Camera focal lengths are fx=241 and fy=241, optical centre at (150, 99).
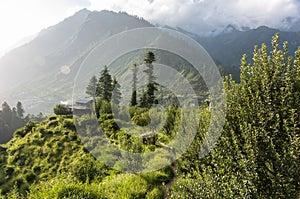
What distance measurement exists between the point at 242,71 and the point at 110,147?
1464 centimetres

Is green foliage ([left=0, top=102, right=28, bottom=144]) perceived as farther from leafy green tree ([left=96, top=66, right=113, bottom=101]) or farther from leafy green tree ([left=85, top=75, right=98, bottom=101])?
leafy green tree ([left=96, top=66, right=113, bottom=101])

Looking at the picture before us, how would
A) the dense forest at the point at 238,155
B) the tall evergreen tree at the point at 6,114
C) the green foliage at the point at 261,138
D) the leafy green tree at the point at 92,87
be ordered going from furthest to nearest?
the tall evergreen tree at the point at 6,114, the leafy green tree at the point at 92,87, the dense forest at the point at 238,155, the green foliage at the point at 261,138

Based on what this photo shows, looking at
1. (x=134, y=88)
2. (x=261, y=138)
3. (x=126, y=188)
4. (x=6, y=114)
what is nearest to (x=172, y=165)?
(x=126, y=188)

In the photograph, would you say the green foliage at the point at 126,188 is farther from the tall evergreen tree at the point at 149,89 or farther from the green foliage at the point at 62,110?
the green foliage at the point at 62,110

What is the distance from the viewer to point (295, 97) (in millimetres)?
7742

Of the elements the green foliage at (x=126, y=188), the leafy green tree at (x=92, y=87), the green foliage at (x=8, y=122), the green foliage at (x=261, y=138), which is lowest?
the green foliage at (x=8, y=122)

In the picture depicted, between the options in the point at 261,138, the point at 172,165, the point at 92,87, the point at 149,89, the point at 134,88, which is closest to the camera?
the point at 261,138

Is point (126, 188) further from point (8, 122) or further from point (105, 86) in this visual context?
point (8, 122)

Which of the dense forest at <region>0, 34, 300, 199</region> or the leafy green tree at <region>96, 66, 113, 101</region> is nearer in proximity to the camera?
the dense forest at <region>0, 34, 300, 199</region>

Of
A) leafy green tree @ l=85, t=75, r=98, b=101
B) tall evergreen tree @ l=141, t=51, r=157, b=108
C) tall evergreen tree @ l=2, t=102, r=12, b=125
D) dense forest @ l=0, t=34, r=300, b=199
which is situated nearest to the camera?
dense forest @ l=0, t=34, r=300, b=199

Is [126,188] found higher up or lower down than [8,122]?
higher up

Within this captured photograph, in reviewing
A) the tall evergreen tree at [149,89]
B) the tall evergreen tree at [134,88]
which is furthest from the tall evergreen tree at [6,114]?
the tall evergreen tree at [149,89]

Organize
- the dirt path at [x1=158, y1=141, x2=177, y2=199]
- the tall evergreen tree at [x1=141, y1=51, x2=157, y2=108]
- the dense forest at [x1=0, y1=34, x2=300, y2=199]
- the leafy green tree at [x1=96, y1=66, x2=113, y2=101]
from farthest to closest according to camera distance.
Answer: the leafy green tree at [x1=96, y1=66, x2=113, y2=101] < the tall evergreen tree at [x1=141, y1=51, x2=157, y2=108] < the dirt path at [x1=158, y1=141, x2=177, y2=199] < the dense forest at [x1=0, y1=34, x2=300, y2=199]

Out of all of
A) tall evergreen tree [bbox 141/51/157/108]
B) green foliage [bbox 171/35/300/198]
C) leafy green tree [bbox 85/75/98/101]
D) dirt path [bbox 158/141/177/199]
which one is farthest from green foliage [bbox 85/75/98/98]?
green foliage [bbox 171/35/300/198]
